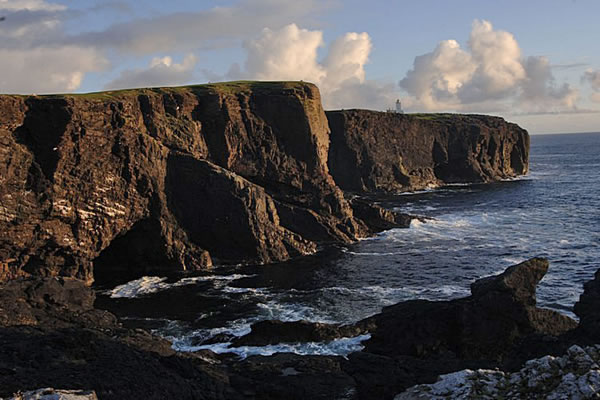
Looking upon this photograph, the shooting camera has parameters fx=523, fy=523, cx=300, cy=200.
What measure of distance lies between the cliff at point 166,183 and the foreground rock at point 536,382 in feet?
130

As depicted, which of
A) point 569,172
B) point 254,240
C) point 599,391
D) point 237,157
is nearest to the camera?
point 599,391

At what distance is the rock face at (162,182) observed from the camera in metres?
43.8

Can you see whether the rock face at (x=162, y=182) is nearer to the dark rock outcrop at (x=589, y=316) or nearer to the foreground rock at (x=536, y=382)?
the dark rock outcrop at (x=589, y=316)

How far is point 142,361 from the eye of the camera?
64.9 ft

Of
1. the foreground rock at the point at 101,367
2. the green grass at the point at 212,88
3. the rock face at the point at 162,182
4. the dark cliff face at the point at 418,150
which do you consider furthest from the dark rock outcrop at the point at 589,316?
the dark cliff face at the point at 418,150

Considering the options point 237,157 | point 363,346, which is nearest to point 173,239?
point 237,157

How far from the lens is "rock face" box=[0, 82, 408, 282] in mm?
43812

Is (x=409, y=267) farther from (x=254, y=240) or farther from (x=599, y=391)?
(x=599, y=391)

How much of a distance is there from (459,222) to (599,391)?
211 ft

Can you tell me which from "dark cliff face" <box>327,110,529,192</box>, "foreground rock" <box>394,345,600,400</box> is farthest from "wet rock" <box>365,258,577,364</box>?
"dark cliff face" <box>327,110,529,192</box>

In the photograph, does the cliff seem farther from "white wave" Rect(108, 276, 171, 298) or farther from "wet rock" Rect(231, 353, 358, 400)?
"wet rock" Rect(231, 353, 358, 400)

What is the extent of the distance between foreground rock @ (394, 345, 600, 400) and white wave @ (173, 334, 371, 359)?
16948 millimetres

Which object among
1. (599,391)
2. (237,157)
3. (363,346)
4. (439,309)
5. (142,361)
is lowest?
(363,346)

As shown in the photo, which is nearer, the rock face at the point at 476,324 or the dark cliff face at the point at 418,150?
the rock face at the point at 476,324
